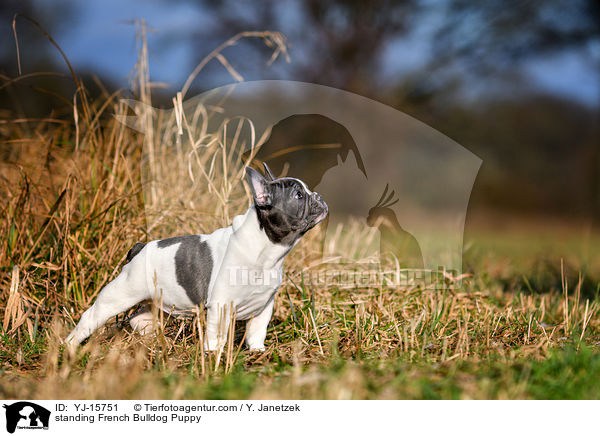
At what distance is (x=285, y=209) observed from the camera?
5.19 feet

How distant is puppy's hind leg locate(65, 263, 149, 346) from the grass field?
61mm

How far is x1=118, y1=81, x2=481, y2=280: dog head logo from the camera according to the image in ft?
7.53

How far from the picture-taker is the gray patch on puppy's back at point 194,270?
1673mm

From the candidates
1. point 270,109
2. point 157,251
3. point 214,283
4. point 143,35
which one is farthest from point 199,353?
point 270,109

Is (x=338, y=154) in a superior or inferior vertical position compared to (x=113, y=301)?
superior

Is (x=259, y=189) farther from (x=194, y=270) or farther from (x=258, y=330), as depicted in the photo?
(x=258, y=330)

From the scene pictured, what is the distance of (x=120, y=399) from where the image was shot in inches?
50.6

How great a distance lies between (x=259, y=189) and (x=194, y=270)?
0.39m

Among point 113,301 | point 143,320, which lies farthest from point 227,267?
point 143,320

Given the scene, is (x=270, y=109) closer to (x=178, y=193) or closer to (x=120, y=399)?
(x=178, y=193)
